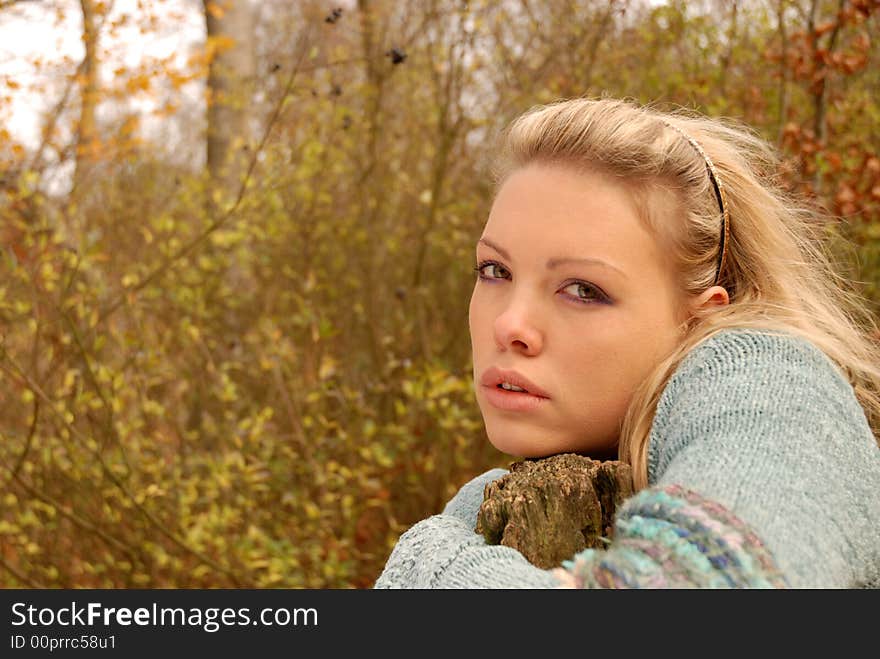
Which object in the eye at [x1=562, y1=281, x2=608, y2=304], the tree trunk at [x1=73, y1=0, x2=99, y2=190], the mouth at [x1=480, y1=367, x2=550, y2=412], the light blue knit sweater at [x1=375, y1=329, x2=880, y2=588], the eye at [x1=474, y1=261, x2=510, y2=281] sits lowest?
the light blue knit sweater at [x1=375, y1=329, x2=880, y2=588]

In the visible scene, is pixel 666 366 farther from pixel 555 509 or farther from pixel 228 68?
pixel 228 68

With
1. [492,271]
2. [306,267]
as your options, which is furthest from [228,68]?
[492,271]

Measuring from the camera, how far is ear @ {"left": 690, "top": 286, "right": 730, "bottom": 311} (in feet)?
5.61

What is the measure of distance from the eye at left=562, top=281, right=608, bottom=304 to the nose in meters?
0.07

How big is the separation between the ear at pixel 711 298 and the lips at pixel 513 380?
0.32 metres

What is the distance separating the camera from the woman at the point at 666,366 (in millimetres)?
1174

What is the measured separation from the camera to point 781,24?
398cm

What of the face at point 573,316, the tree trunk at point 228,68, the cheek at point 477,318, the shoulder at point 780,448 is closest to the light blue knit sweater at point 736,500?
the shoulder at point 780,448

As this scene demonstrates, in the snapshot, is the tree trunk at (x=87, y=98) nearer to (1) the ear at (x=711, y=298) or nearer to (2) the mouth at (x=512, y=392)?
(2) the mouth at (x=512, y=392)

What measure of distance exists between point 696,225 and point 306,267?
405cm

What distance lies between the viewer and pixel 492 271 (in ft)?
5.77

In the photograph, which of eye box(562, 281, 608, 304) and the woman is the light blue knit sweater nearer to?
the woman

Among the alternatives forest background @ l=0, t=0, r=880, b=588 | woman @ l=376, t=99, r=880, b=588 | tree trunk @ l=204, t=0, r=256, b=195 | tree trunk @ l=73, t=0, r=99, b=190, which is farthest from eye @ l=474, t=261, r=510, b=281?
tree trunk @ l=204, t=0, r=256, b=195
